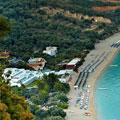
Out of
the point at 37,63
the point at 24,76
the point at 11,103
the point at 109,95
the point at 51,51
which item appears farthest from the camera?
the point at 51,51

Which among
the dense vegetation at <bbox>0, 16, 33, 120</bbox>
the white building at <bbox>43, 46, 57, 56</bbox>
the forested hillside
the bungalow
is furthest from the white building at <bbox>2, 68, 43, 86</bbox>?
the dense vegetation at <bbox>0, 16, 33, 120</bbox>

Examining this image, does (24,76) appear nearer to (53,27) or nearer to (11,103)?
(11,103)

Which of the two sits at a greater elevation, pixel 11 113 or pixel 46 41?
pixel 11 113

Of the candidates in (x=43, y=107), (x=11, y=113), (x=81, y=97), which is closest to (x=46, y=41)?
(x=81, y=97)

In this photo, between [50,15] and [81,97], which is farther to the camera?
[50,15]

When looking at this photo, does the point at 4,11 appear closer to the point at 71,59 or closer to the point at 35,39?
the point at 35,39

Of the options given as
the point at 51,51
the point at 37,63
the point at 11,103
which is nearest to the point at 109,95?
the point at 37,63

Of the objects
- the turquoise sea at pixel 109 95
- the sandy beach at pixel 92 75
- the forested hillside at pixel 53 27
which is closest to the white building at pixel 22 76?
the sandy beach at pixel 92 75

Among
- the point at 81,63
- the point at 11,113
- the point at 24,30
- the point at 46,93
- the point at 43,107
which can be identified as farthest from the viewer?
the point at 24,30
